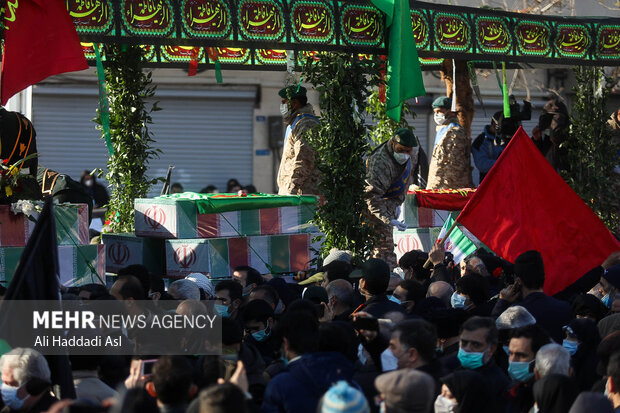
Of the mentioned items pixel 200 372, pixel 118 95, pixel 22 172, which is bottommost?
pixel 200 372

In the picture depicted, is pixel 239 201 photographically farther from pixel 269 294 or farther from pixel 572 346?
pixel 572 346

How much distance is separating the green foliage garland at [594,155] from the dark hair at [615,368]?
9.02 metres

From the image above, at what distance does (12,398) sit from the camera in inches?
195

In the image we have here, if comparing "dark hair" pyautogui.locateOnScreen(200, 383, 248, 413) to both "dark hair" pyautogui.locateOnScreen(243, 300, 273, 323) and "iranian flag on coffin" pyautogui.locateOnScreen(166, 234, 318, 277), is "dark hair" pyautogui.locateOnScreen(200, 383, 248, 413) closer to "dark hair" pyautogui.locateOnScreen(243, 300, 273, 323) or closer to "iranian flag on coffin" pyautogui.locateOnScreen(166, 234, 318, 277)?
"dark hair" pyautogui.locateOnScreen(243, 300, 273, 323)

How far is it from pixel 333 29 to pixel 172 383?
22.7 ft

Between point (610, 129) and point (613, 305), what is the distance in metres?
7.39

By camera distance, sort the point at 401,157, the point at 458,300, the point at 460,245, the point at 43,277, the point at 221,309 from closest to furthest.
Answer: the point at 43,277, the point at 221,309, the point at 458,300, the point at 460,245, the point at 401,157

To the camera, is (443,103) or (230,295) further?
(443,103)

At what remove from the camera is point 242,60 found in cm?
1448

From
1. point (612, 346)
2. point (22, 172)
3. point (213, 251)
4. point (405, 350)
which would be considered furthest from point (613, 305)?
point (22, 172)

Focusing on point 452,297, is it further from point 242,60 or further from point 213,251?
point 242,60

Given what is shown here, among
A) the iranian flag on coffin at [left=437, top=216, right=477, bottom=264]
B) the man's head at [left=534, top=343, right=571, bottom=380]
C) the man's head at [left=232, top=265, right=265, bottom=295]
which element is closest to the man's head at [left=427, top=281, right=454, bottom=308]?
the man's head at [left=232, top=265, right=265, bottom=295]

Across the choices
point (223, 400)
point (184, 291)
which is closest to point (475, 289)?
point (184, 291)

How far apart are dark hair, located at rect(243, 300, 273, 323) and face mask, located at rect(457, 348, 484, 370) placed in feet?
5.01
